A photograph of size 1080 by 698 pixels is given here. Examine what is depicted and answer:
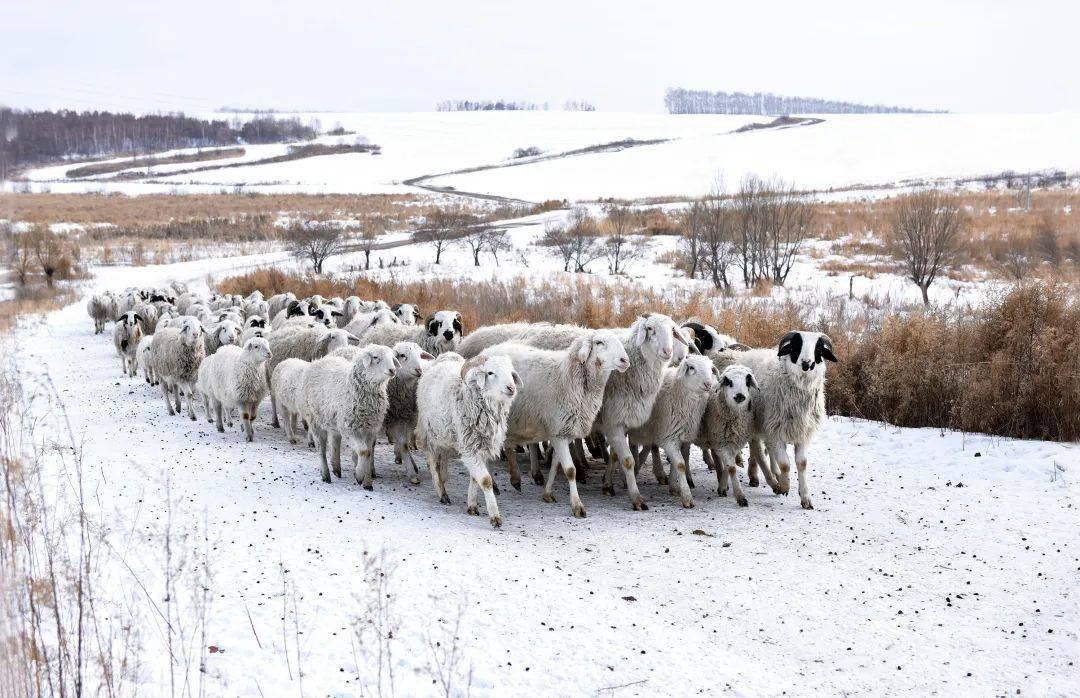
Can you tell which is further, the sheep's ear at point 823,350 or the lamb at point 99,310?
the lamb at point 99,310

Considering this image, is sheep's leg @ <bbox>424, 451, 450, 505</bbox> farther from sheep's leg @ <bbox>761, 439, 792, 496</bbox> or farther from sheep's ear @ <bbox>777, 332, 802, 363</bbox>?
sheep's ear @ <bbox>777, 332, 802, 363</bbox>

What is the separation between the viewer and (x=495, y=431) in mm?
8734

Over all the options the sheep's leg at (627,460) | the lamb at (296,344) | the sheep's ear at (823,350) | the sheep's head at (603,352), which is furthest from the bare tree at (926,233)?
the lamb at (296,344)

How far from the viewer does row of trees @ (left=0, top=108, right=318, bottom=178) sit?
362cm

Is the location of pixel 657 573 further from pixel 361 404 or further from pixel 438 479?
pixel 361 404

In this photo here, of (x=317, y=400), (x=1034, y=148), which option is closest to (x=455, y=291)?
(x=317, y=400)

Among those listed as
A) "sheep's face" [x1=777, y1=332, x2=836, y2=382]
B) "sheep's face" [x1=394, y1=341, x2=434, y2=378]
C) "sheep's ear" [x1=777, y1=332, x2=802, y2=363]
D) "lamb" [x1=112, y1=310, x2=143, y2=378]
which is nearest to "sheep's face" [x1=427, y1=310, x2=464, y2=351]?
"sheep's face" [x1=394, y1=341, x2=434, y2=378]

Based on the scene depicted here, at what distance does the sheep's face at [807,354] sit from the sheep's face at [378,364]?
4.53 metres

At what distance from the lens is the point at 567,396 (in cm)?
917

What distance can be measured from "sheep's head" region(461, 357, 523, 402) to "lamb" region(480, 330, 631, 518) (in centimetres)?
40

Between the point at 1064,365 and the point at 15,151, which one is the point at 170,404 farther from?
the point at 1064,365

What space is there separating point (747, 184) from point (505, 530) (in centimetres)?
2228

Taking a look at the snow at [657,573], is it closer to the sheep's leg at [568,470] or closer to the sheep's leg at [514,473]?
the sheep's leg at [514,473]

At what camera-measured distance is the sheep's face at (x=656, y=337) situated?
924cm
